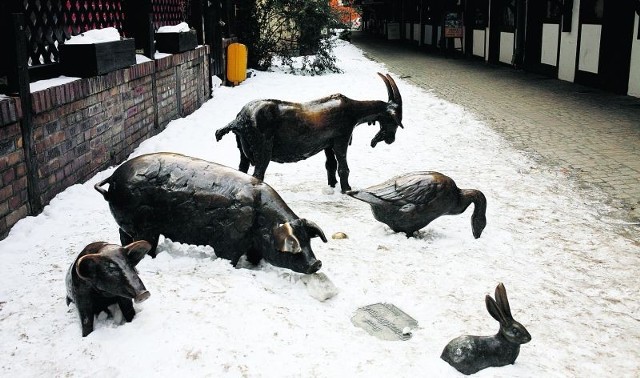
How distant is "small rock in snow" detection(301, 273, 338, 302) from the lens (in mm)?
3729

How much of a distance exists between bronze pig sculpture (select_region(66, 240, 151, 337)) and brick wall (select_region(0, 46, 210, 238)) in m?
1.81

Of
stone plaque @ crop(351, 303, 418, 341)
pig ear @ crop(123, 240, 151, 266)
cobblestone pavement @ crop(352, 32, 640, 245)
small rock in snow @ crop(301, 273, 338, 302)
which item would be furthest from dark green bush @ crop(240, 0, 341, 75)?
pig ear @ crop(123, 240, 151, 266)

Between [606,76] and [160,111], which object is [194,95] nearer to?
[160,111]

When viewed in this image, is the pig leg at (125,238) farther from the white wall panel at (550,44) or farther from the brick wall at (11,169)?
the white wall panel at (550,44)

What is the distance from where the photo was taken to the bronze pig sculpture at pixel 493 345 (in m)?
3.06

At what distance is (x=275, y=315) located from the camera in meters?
3.44

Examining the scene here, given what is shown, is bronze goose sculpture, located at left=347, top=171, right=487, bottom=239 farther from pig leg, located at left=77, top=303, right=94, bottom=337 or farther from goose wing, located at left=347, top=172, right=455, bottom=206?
pig leg, located at left=77, top=303, right=94, bottom=337

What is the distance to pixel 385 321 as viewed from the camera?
3.56 metres

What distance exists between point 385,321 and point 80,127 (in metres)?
3.93

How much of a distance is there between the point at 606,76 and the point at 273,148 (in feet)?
33.6

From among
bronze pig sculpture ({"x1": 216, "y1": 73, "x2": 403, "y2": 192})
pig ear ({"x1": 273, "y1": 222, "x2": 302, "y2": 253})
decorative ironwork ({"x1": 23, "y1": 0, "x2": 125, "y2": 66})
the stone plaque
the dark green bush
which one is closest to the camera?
the stone plaque

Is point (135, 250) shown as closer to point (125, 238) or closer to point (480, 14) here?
point (125, 238)

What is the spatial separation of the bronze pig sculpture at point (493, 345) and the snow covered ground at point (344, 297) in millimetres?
56

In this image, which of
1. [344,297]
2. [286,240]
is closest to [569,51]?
[344,297]
